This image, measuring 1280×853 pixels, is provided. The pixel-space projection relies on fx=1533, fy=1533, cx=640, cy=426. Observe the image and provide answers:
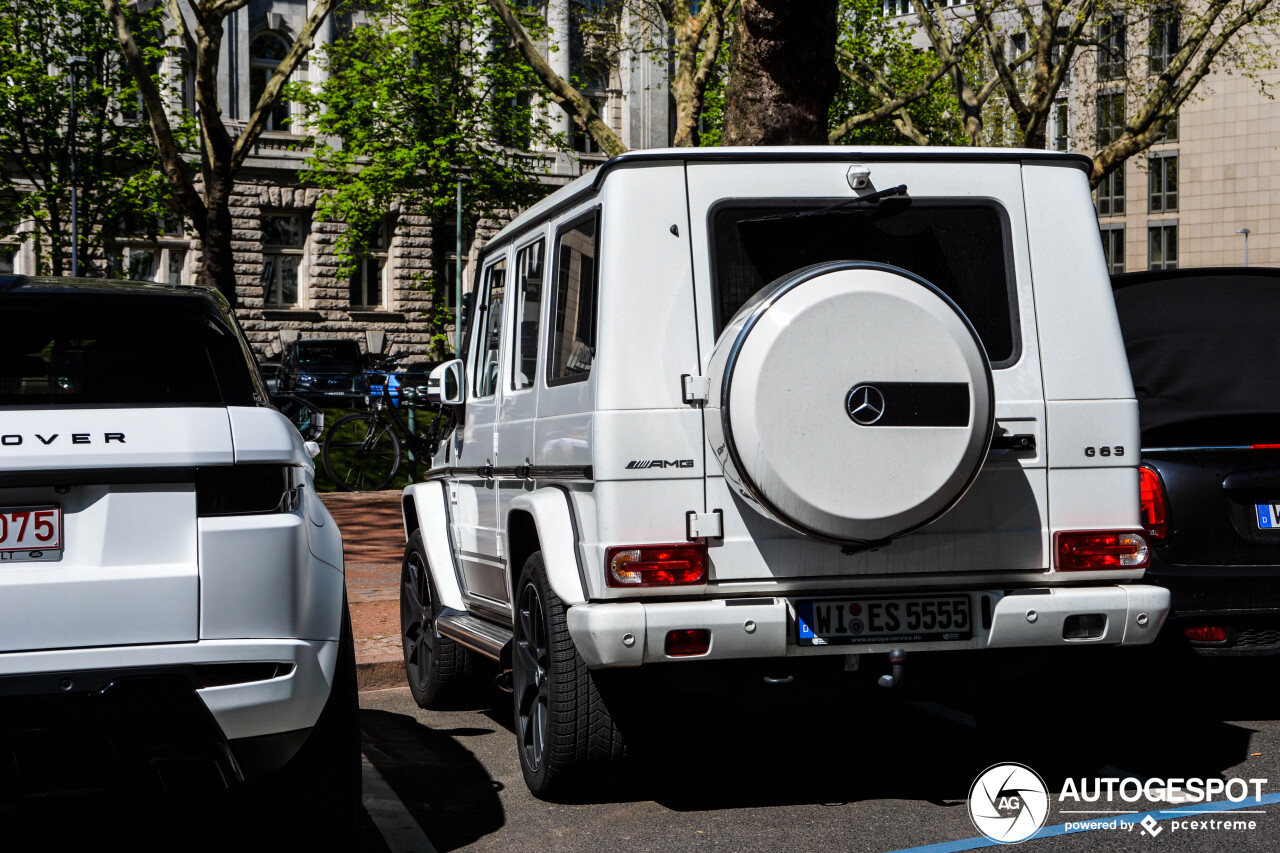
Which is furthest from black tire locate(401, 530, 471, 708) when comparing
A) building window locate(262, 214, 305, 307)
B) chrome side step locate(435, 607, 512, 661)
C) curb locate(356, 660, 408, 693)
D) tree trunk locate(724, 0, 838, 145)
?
building window locate(262, 214, 305, 307)

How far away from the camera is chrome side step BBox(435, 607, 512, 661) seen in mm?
5852

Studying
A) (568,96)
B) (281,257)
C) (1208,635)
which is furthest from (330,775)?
(281,257)

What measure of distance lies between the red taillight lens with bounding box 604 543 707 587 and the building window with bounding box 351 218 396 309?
39007 mm

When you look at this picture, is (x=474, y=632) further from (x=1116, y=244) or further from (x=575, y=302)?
(x=1116, y=244)

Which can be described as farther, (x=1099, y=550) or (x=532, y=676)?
(x=532, y=676)

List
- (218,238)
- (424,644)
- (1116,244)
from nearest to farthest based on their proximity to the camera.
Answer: (424,644), (218,238), (1116,244)

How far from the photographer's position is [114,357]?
13.5 ft

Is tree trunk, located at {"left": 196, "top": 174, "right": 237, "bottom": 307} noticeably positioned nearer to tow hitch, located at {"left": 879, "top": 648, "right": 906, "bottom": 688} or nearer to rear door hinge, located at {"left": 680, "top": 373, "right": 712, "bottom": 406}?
rear door hinge, located at {"left": 680, "top": 373, "right": 712, "bottom": 406}

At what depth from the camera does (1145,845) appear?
15.1ft

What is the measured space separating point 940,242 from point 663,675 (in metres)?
1.72

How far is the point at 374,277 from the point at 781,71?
33963 millimetres

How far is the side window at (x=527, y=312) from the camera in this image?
5973mm

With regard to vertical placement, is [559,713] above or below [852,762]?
above

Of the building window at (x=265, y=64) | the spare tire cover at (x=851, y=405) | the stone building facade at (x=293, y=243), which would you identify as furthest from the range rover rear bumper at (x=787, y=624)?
the building window at (x=265, y=64)
